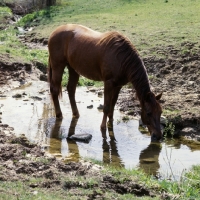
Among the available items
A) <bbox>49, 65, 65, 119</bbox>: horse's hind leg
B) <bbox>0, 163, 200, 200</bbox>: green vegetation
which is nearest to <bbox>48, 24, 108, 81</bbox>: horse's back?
<bbox>49, 65, 65, 119</bbox>: horse's hind leg

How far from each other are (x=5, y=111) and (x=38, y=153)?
10.4ft

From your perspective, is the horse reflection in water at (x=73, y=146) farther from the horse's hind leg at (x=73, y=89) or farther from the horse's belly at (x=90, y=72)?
the horse's belly at (x=90, y=72)

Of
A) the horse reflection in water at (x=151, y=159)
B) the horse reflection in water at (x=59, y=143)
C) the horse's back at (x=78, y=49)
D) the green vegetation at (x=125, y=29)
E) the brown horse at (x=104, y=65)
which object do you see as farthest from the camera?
the horse's back at (x=78, y=49)

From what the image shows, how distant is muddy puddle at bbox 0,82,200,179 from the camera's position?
7336 millimetres

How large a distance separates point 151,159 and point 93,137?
1.47 m

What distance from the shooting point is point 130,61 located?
856 centimetres

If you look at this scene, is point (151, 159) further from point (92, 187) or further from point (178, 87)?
point (178, 87)

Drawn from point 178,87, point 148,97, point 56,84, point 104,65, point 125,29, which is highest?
point 104,65

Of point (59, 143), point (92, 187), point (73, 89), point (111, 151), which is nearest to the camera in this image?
point (92, 187)

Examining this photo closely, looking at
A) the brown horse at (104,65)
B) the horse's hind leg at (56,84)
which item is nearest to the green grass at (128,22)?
the horse's hind leg at (56,84)

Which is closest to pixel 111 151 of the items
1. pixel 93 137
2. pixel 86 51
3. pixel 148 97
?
pixel 93 137

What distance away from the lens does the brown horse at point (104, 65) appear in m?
8.35

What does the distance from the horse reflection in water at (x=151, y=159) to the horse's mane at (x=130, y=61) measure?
3.09 feet

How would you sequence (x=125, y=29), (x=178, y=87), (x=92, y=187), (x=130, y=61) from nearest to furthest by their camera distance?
(x=92, y=187), (x=130, y=61), (x=178, y=87), (x=125, y=29)
